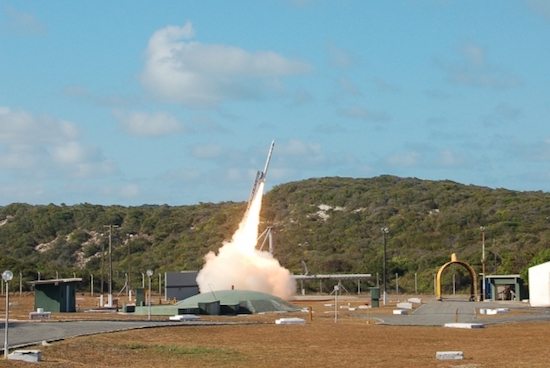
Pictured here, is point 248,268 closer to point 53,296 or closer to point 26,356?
point 53,296

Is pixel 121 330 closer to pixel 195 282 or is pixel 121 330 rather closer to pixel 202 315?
pixel 202 315

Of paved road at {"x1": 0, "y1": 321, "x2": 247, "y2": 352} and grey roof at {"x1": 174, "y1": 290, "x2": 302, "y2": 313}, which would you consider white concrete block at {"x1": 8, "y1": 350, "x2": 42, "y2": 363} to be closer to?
paved road at {"x1": 0, "y1": 321, "x2": 247, "y2": 352}

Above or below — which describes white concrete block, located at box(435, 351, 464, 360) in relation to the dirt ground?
above

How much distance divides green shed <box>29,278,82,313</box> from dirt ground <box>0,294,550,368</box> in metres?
18.7

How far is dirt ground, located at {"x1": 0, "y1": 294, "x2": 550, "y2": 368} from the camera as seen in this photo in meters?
30.9

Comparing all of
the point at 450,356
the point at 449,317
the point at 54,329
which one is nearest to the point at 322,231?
the point at 449,317

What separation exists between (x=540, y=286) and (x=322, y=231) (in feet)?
263

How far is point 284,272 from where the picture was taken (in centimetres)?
8762

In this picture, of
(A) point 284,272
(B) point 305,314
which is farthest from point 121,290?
(B) point 305,314

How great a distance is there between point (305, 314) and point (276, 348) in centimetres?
2432

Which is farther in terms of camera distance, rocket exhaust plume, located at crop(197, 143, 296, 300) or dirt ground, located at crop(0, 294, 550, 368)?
rocket exhaust plume, located at crop(197, 143, 296, 300)

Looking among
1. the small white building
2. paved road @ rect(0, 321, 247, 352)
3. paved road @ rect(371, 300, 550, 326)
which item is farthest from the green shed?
the small white building

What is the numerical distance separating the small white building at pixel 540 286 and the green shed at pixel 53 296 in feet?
115

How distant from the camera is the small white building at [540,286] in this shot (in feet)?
236
